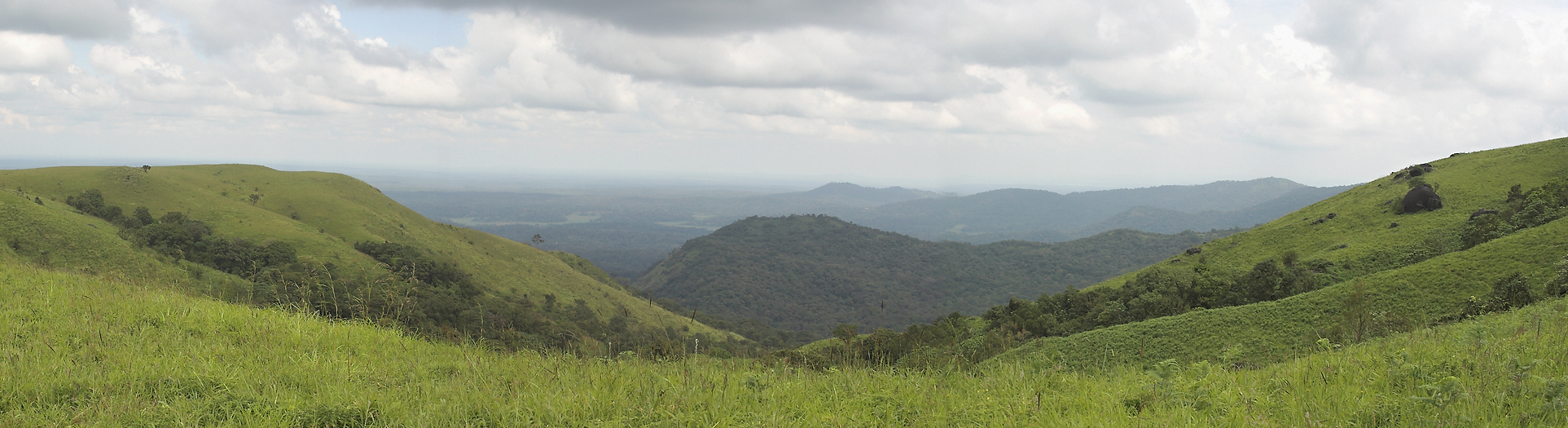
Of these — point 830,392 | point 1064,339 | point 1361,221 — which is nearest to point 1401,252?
point 1361,221

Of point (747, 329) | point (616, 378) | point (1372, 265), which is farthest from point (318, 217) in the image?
point (1372, 265)

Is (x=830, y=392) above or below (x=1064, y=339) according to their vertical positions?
above

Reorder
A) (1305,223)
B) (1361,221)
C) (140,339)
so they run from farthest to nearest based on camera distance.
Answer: (1305,223), (1361,221), (140,339)

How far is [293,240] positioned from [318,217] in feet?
88.5

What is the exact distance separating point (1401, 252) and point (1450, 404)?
5067 cm

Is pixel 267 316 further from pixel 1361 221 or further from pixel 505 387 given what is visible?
pixel 1361 221

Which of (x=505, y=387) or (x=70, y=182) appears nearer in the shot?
(x=505, y=387)

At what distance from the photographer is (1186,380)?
19.2ft

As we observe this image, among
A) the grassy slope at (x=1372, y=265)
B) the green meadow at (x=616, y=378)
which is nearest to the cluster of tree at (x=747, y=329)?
the grassy slope at (x=1372, y=265)

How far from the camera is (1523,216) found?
3594cm

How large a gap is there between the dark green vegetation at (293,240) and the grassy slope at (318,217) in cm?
28

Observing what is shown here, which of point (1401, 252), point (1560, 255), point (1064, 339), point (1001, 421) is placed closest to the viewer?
point (1001, 421)

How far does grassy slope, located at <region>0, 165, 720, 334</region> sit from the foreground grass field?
55.8 m

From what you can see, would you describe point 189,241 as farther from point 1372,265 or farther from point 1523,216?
point 1523,216
